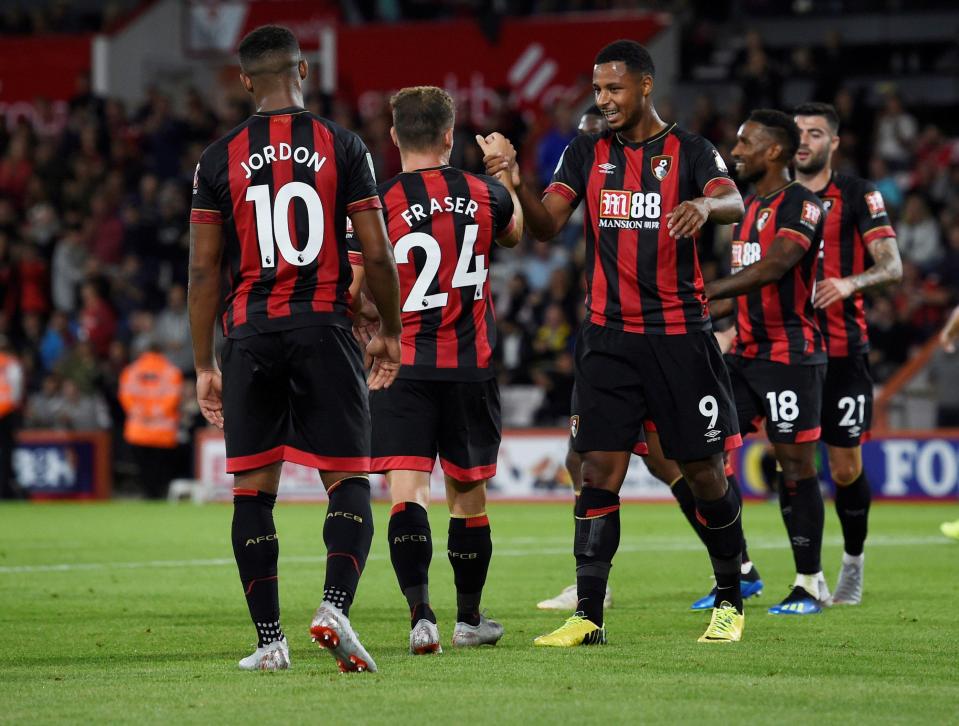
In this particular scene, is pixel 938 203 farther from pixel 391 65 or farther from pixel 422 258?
pixel 422 258

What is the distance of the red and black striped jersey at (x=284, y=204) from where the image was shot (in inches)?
238

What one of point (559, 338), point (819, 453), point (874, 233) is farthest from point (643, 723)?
point (559, 338)

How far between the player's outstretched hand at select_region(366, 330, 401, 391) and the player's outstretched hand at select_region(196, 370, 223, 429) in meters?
0.56

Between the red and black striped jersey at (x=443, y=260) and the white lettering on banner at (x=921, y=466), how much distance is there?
11319mm

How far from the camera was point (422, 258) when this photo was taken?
688 cm

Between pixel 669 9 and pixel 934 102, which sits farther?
pixel 669 9

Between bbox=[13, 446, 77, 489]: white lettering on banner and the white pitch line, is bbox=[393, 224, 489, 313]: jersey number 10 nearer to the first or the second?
the white pitch line

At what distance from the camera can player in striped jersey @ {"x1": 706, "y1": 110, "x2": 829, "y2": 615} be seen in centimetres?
858

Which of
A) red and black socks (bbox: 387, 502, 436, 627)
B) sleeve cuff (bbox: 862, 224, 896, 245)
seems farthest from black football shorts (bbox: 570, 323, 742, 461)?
sleeve cuff (bbox: 862, 224, 896, 245)

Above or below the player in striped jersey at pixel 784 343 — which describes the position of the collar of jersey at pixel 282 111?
above

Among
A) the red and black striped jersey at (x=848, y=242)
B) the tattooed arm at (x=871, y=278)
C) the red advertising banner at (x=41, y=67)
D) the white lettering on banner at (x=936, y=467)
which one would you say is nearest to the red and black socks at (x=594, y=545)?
the tattooed arm at (x=871, y=278)

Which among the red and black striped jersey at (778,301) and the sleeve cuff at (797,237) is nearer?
the sleeve cuff at (797,237)

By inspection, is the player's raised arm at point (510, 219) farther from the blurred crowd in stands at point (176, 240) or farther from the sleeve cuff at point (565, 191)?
the blurred crowd in stands at point (176, 240)

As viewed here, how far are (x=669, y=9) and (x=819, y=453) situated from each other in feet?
30.5
